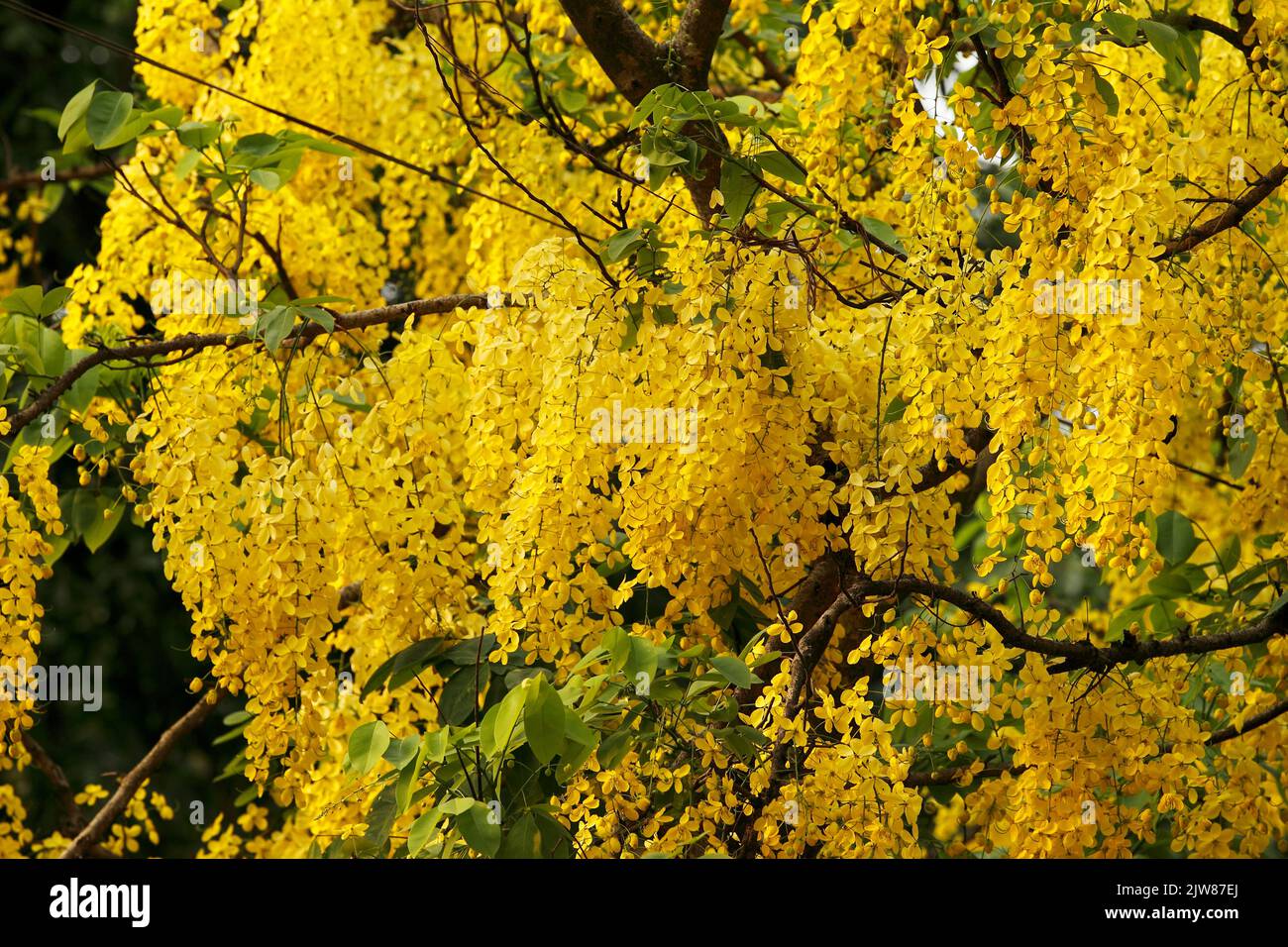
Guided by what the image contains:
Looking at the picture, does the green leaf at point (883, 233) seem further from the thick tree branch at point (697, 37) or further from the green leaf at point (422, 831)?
the green leaf at point (422, 831)

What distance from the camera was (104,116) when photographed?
2.38 metres

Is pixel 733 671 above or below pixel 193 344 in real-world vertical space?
below

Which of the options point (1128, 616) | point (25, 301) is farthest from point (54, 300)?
point (1128, 616)

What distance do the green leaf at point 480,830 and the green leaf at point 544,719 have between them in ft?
0.32

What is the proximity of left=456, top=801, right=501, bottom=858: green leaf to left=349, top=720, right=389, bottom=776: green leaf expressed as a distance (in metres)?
0.23

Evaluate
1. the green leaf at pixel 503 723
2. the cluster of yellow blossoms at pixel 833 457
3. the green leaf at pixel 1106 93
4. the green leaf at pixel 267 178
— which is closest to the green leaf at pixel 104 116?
the green leaf at pixel 267 178

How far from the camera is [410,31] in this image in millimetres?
4195

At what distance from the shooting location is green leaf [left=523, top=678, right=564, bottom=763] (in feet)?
5.64

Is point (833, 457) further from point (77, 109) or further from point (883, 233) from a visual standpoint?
point (77, 109)

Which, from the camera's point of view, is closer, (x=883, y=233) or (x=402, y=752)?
(x=402, y=752)

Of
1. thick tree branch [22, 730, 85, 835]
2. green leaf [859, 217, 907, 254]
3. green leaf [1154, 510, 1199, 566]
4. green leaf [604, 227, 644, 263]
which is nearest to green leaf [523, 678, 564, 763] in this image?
green leaf [604, 227, 644, 263]

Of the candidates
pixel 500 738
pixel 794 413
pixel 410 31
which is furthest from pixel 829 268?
pixel 410 31

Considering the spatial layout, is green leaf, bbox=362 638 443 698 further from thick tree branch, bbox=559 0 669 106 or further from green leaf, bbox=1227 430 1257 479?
green leaf, bbox=1227 430 1257 479

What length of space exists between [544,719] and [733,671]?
261 millimetres
